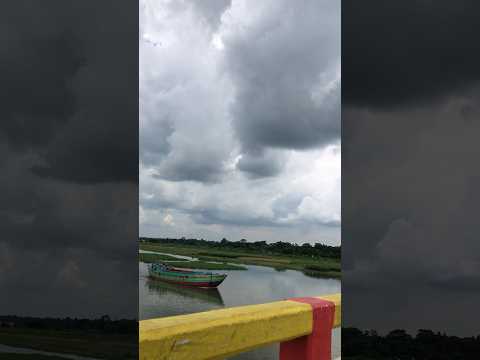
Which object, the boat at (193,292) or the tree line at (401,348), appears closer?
the tree line at (401,348)

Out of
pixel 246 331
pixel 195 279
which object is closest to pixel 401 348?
pixel 246 331

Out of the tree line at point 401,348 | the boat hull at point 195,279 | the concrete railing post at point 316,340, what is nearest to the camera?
the tree line at point 401,348

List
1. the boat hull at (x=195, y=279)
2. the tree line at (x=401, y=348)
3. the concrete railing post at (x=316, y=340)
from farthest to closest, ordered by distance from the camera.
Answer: the boat hull at (x=195, y=279) < the concrete railing post at (x=316, y=340) < the tree line at (x=401, y=348)

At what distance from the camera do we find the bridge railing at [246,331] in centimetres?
100

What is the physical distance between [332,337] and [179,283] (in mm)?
21124

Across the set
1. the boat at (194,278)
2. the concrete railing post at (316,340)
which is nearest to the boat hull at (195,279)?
the boat at (194,278)

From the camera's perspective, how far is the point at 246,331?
48.9 inches

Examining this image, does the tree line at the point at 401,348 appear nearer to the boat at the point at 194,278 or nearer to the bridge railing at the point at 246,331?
the bridge railing at the point at 246,331

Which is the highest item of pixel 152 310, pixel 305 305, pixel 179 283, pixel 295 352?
pixel 305 305

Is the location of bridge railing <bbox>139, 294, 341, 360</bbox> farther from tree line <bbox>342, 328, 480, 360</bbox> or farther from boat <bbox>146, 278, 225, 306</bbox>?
boat <bbox>146, 278, 225, 306</bbox>

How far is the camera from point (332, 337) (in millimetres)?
1667

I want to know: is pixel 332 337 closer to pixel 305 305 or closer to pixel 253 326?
pixel 305 305

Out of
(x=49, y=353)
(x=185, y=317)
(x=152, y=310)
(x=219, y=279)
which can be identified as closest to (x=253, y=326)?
Result: (x=185, y=317)

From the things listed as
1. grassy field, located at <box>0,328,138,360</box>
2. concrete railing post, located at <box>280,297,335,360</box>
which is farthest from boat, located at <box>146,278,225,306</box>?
grassy field, located at <box>0,328,138,360</box>
